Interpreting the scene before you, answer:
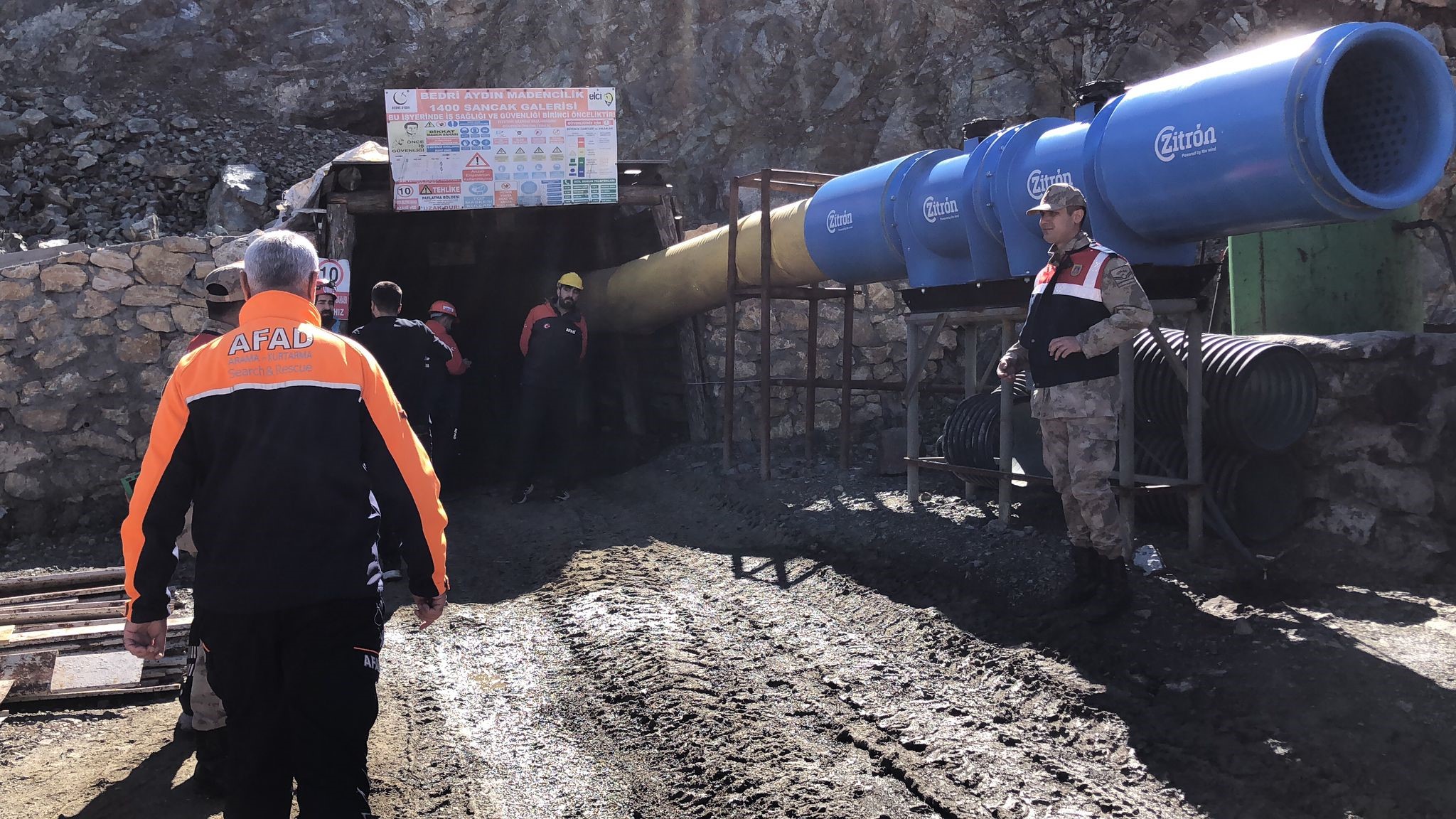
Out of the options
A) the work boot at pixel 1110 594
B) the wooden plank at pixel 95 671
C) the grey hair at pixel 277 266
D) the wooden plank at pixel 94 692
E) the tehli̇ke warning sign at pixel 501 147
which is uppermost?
the tehli̇ke warning sign at pixel 501 147

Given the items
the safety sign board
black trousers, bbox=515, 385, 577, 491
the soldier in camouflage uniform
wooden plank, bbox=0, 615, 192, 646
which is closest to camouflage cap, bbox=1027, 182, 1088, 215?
the soldier in camouflage uniform

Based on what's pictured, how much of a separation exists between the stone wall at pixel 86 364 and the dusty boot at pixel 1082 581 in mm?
6684

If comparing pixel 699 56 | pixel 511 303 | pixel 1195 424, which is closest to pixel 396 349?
pixel 1195 424

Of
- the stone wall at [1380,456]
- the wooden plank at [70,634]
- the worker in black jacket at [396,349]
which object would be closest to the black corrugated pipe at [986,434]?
the stone wall at [1380,456]

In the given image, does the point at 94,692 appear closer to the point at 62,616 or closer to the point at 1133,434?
the point at 62,616

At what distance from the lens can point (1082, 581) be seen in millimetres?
4492

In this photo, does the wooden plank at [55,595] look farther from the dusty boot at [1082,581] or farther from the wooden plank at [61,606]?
the dusty boot at [1082,581]

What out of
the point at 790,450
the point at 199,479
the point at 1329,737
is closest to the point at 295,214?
the point at 790,450

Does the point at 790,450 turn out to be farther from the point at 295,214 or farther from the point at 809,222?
the point at 295,214

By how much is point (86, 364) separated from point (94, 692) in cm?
446

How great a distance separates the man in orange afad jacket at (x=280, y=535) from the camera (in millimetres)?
2389

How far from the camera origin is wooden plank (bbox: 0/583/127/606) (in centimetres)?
570

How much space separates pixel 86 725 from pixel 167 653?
0.61 m

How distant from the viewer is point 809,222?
7250mm
